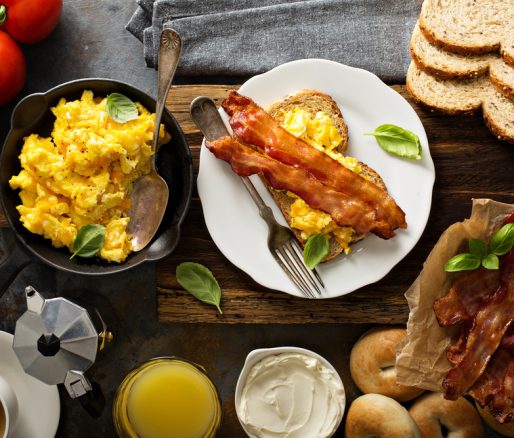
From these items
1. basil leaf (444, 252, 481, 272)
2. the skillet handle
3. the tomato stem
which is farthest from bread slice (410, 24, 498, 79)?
the skillet handle

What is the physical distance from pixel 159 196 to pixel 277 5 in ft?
3.66

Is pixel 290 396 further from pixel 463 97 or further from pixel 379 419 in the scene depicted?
pixel 463 97

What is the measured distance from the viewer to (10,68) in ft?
11.6

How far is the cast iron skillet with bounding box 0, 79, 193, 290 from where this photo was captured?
3324mm

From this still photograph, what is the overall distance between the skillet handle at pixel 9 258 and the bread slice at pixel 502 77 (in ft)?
7.77

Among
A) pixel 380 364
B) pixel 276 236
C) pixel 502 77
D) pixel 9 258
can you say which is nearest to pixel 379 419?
pixel 380 364

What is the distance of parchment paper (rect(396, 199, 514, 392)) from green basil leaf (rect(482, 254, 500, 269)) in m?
0.12

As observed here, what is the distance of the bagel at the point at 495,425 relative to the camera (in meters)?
3.67

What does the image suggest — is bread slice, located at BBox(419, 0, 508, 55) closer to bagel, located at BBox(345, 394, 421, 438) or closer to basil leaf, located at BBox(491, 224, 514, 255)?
basil leaf, located at BBox(491, 224, 514, 255)

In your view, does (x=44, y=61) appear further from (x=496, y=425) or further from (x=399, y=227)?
(x=496, y=425)

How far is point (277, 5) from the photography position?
3.74 m

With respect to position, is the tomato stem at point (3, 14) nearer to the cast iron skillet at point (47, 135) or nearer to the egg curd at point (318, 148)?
the cast iron skillet at point (47, 135)

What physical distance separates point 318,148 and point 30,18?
57.2 inches

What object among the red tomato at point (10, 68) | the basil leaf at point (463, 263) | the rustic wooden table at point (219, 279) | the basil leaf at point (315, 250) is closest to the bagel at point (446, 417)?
the rustic wooden table at point (219, 279)
